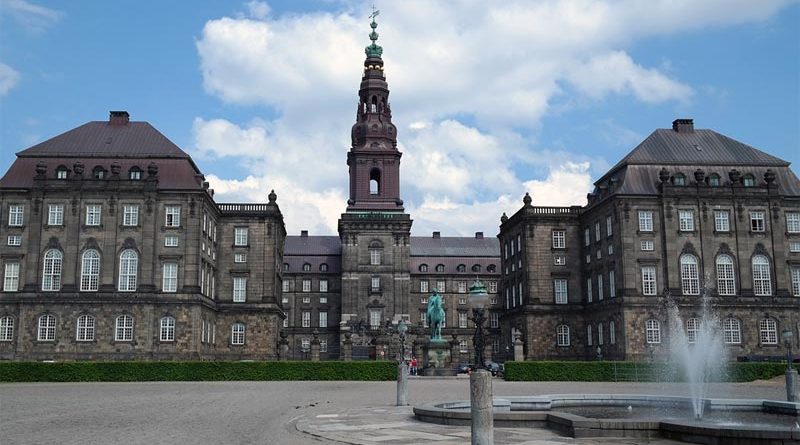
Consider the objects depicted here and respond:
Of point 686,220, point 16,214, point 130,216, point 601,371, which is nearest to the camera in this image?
point 601,371

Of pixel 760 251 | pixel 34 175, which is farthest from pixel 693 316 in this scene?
pixel 34 175

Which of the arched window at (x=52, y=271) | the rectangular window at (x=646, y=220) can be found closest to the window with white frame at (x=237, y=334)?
the arched window at (x=52, y=271)

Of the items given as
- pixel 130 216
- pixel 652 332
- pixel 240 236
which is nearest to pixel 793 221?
pixel 652 332

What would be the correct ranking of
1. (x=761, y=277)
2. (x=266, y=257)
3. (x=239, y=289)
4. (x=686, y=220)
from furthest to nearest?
1. (x=266, y=257)
2. (x=239, y=289)
3. (x=686, y=220)
4. (x=761, y=277)

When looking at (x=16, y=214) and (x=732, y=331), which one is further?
(x=16, y=214)

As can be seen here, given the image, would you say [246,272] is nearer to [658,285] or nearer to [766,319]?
[658,285]

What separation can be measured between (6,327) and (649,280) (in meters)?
55.6

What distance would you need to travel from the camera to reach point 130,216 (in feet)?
Result: 226

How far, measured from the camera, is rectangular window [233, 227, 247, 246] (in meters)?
81.2

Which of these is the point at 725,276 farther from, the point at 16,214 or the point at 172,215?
the point at 16,214

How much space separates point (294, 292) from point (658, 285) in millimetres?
61052

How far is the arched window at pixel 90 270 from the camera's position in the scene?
67375mm

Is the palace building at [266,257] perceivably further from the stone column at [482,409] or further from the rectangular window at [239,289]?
the stone column at [482,409]

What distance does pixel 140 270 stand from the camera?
67.9 m
